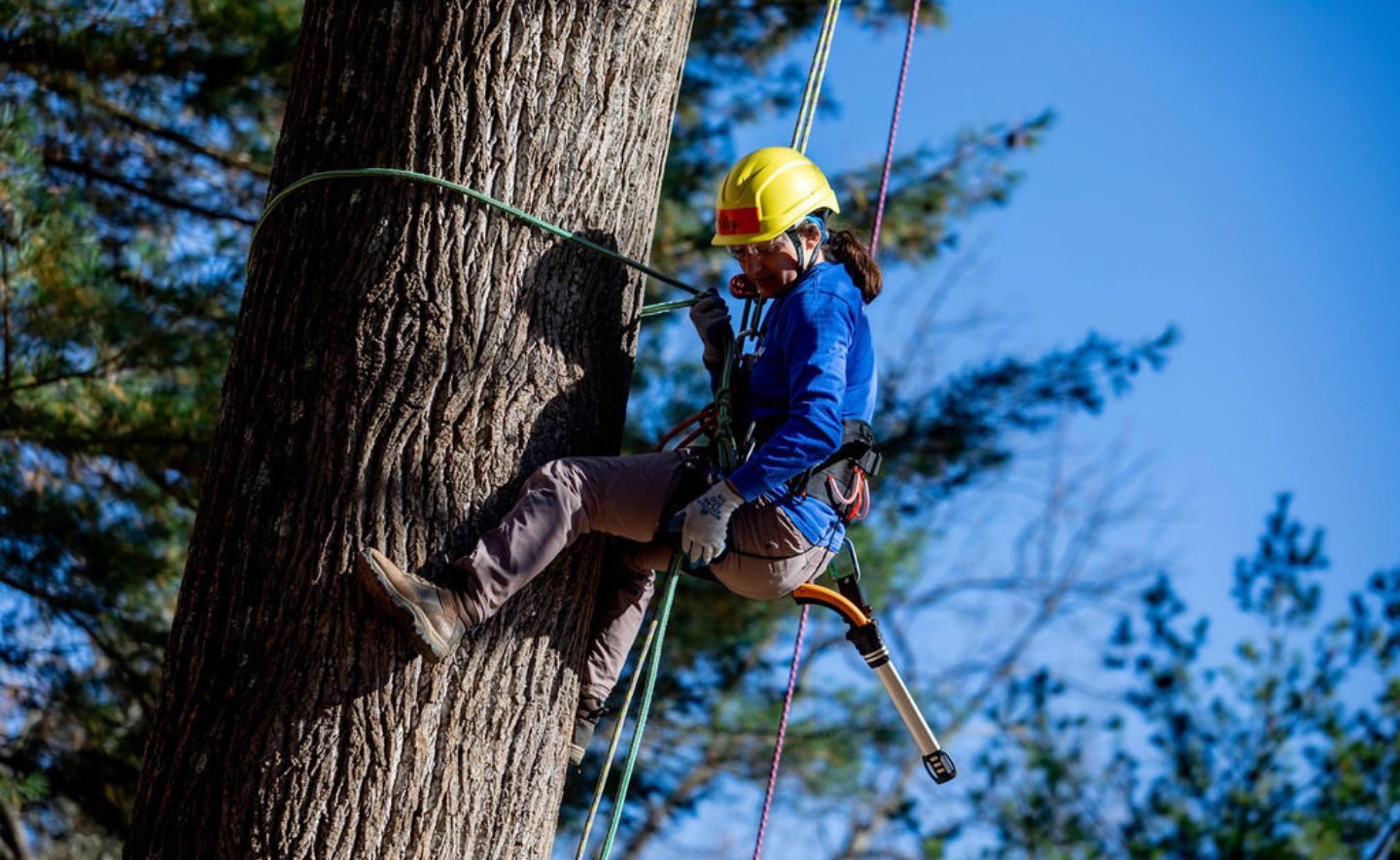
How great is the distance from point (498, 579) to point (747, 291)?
1022 mm

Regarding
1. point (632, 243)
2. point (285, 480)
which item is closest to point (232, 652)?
point (285, 480)

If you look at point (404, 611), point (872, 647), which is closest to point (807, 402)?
point (872, 647)

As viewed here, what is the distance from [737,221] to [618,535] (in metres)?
0.74

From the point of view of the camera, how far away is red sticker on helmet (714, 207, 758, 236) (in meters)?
3.32

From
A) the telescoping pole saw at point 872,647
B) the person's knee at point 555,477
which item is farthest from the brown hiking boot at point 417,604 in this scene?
the telescoping pole saw at point 872,647

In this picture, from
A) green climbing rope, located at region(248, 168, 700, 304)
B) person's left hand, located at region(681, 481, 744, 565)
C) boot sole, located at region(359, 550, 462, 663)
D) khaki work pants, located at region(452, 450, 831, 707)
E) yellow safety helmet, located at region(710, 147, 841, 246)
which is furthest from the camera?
yellow safety helmet, located at region(710, 147, 841, 246)

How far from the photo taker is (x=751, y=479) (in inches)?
120

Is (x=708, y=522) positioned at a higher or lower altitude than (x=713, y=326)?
lower

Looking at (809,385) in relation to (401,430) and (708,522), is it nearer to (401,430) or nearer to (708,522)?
(708,522)

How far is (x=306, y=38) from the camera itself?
3.13m

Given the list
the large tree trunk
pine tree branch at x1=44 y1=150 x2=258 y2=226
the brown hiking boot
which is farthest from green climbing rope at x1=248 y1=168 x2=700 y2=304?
pine tree branch at x1=44 y1=150 x2=258 y2=226

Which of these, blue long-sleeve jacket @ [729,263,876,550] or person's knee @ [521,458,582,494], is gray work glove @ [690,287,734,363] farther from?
person's knee @ [521,458,582,494]

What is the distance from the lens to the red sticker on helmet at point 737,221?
3.32 m

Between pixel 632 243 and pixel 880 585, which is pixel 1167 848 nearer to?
pixel 880 585
